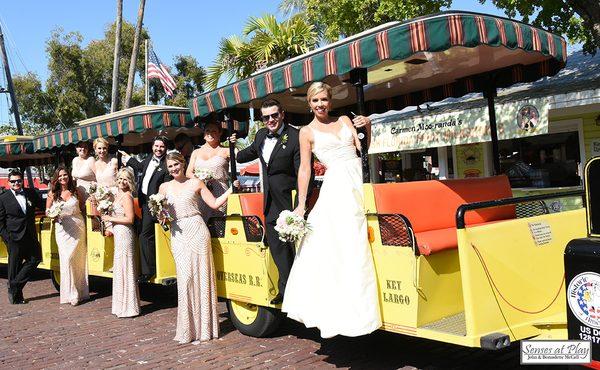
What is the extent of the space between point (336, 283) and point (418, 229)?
102 cm

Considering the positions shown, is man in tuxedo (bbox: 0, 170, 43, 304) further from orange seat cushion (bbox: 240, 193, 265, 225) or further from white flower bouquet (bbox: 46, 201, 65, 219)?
orange seat cushion (bbox: 240, 193, 265, 225)

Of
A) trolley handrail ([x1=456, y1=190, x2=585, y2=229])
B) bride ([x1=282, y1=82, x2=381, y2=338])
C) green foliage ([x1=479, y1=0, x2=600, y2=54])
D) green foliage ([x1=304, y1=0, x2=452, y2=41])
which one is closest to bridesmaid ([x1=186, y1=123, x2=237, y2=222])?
bride ([x1=282, y1=82, x2=381, y2=338])

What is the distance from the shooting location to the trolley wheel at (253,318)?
5.94 metres

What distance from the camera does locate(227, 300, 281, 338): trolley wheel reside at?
594 centimetres

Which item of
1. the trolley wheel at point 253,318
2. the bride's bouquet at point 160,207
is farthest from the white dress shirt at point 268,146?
the trolley wheel at point 253,318

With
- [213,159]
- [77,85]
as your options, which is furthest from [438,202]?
[77,85]

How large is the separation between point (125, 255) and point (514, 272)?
496 cm

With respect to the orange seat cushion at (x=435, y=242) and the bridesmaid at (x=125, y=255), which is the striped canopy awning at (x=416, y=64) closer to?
the orange seat cushion at (x=435, y=242)

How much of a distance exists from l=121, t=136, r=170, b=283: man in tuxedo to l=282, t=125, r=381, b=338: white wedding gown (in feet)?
9.84

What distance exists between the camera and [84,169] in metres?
8.99

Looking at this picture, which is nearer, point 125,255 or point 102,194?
point 125,255

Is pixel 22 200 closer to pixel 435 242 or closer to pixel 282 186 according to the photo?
pixel 282 186

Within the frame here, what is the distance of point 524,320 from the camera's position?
3988mm

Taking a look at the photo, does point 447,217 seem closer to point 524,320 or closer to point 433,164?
point 524,320
